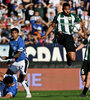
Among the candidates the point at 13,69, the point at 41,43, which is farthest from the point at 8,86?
the point at 41,43

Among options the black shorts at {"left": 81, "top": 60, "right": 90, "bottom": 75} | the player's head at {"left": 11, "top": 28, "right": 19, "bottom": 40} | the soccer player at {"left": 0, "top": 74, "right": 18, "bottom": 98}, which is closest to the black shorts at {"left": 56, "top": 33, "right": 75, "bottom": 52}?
the black shorts at {"left": 81, "top": 60, "right": 90, "bottom": 75}

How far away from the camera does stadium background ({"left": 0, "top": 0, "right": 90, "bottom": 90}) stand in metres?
19.0

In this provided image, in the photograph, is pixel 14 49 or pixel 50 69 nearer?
pixel 14 49

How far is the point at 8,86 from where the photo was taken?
12.4 meters

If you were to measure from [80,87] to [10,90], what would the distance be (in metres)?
7.37

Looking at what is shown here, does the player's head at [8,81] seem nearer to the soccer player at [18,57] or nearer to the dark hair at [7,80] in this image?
the dark hair at [7,80]

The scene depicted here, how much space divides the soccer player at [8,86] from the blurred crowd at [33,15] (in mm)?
8169

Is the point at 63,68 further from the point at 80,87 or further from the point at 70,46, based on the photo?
the point at 70,46

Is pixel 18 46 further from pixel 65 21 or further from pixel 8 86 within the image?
pixel 65 21

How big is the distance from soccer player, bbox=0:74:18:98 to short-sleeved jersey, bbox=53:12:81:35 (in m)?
2.69

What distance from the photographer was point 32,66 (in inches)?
744

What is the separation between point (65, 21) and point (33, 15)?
354 inches

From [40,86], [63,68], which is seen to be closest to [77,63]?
[63,68]

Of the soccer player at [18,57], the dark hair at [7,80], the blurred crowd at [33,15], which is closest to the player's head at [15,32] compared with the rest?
the soccer player at [18,57]
